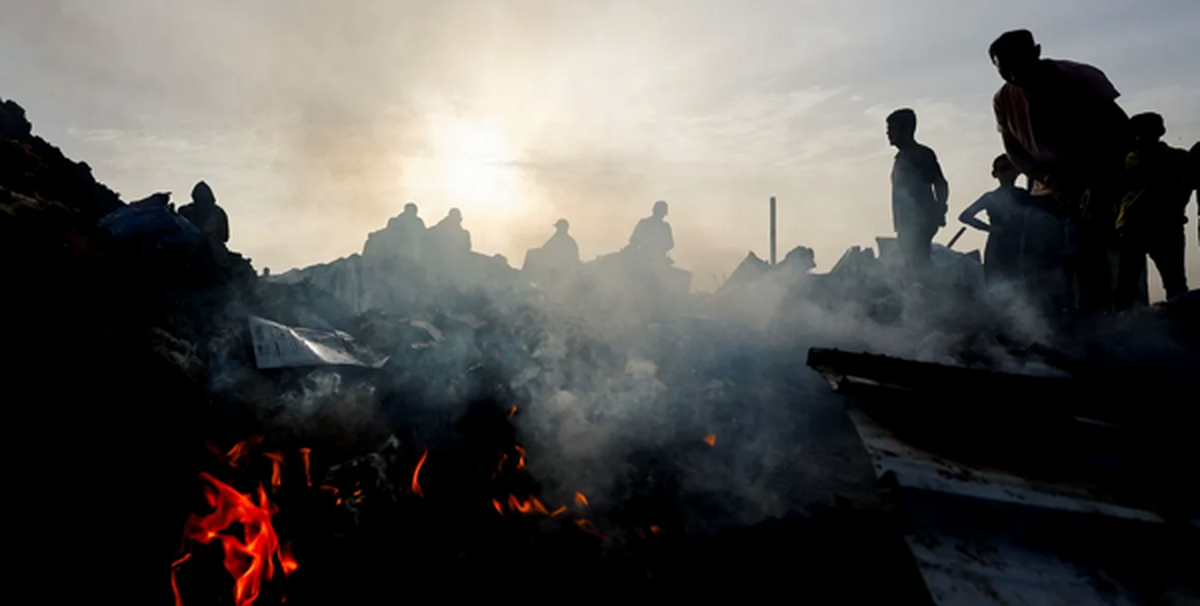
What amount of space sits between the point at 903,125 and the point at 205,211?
1072cm

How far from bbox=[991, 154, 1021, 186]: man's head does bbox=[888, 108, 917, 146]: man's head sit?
1.53 metres

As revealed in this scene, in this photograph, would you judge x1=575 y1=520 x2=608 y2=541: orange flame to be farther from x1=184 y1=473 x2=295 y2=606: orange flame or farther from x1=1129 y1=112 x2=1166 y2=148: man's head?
x1=1129 y1=112 x2=1166 y2=148: man's head

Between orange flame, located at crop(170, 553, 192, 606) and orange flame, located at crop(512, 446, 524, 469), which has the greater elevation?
orange flame, located at crop(512, 446, 524, 469)

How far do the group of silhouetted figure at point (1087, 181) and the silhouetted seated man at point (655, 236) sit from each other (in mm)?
8626

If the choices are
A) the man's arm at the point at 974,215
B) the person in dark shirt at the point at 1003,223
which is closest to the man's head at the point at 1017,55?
the person in dark shirt at the point at 1003,223

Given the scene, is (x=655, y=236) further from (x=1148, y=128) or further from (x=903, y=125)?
(x=1148, y=128)

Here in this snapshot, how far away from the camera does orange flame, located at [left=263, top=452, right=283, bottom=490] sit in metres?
3.51

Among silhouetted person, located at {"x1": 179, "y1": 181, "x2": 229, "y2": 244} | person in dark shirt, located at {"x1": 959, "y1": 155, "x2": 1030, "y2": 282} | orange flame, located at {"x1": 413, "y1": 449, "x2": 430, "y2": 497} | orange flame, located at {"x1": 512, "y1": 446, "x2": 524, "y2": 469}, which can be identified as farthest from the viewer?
silhouetted person, located at {"x1": 179, "y1": 181, "x2": 229, "y2": 244}

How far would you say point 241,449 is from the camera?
141 inches

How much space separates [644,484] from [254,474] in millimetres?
2642

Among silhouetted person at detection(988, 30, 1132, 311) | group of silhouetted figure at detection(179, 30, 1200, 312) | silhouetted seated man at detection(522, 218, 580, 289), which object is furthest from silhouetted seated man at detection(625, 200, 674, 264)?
silhouetted person at detection(988, 30, 1132, 311)

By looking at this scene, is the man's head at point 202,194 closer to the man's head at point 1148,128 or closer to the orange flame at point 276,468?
the orange flame at point 276,468

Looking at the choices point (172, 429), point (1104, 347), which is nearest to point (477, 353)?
point (172, 429)

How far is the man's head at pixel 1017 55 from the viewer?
4.84m
